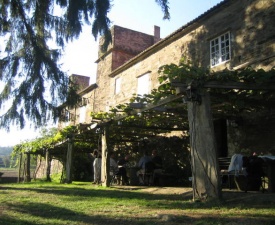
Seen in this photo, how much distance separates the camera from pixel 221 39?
482 inches

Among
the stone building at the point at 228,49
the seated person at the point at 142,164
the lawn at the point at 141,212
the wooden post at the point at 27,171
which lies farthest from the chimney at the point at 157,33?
the lawn at the point at 141,212

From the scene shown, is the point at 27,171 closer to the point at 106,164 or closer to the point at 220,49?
the point at 106,164

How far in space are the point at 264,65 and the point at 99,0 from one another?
213 inches

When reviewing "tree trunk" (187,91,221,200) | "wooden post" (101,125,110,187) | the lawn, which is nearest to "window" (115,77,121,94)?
"wooden post" (101,125,110,187)

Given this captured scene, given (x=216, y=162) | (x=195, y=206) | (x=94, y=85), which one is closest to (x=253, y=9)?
(x=216, y=162)

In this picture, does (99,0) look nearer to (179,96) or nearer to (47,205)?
(179,96)

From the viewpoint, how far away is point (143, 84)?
16891 millimetres

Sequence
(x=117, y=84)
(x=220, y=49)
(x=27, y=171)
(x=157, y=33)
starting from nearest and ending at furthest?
1. (x=220, y=49)
2. (x=117, y=84)
3. (x=27, y=171)
4. (x=157, y=33)

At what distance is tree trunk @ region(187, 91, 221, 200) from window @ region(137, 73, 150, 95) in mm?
9487

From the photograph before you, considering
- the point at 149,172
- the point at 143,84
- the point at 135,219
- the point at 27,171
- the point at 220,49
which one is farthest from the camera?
the point at 27,171

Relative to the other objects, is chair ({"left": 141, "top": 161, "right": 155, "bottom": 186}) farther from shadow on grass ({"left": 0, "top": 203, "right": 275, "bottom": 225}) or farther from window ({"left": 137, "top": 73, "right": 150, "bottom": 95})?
shadow on grass ({"left": 0, "top": 203, "right": 275, "bottom": 225})

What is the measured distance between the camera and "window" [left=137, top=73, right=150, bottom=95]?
54.2ft

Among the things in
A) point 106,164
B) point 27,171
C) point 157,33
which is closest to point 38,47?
point 106,164

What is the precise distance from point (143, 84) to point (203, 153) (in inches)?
417
